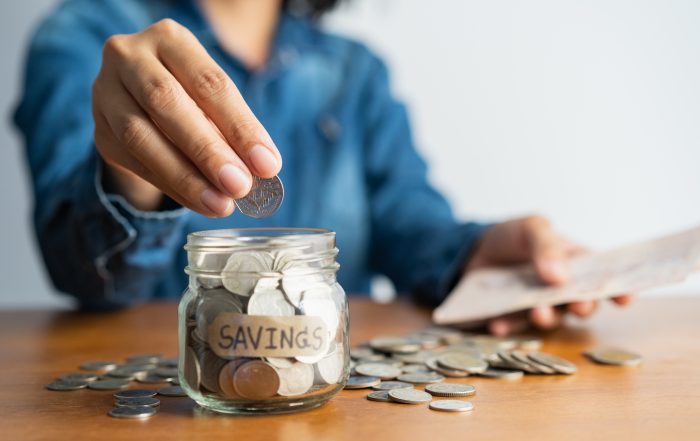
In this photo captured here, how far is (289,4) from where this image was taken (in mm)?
2004

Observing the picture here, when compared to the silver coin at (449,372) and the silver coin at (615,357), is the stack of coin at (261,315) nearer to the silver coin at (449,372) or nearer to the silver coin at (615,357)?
the silver coin at (449,372)

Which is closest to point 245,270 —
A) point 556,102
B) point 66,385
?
point 66,385

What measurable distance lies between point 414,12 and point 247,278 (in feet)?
6.69

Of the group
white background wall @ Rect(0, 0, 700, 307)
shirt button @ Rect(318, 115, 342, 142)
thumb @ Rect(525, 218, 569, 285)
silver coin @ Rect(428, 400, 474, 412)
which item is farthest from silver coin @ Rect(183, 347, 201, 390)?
white background wall @ Rect(0, 0, 700, 307)

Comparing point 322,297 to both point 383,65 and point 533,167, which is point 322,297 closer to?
point 383,65

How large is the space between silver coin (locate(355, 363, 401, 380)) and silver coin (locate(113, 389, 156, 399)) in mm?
213

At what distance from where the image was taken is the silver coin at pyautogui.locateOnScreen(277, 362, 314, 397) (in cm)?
63

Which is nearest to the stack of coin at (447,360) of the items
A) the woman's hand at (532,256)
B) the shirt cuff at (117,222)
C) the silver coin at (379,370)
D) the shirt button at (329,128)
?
the silver coin at (379,370)

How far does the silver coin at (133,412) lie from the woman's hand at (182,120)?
18 cm

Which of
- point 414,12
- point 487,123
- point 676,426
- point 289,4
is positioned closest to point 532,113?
point 487,123

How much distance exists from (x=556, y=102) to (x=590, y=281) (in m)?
1.58

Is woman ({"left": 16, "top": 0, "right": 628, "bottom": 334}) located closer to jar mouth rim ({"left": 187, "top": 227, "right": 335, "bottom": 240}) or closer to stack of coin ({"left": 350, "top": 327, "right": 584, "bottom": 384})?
jar mouth rim ({"left": 187, "top": 227, "right": 335, "bottom": 240})

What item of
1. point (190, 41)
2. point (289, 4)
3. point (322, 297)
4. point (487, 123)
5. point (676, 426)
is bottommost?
point (676, 426)

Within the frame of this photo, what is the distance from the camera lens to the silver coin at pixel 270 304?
0.63 m
